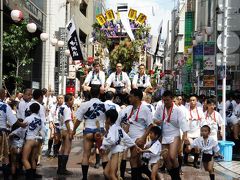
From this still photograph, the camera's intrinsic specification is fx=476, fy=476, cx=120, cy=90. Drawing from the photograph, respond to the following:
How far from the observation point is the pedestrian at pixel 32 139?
9.85m

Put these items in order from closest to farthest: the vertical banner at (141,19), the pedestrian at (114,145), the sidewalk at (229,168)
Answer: the pedestrian at (114,145) → the sidewalk at (229,168) → the vertical banner at (141,19)

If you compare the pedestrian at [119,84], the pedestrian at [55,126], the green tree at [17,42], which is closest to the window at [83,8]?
the green tree at [17,42]

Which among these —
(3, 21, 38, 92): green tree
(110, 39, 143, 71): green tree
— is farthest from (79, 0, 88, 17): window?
(3, 21, 38, 92): green tree

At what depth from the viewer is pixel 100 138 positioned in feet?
Result: 32.6

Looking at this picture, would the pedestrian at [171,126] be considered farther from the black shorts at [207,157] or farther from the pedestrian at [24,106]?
the pedestrian at [24,106]

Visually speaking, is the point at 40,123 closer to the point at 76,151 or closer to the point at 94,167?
the point at 94,167

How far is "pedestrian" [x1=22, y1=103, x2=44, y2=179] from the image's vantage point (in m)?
9.85

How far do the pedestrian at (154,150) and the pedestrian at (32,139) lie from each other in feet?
7.97

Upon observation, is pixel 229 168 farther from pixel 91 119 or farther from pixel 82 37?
pixel 82 37

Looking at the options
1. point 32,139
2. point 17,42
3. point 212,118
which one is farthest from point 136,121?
point 17,42

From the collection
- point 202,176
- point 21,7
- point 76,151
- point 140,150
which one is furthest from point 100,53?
point 140,150

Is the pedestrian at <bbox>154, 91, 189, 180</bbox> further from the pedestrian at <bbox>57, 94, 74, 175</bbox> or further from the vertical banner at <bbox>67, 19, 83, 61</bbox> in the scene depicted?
the vertical banner at <bbox>67, 19, 83, 61</bbox>

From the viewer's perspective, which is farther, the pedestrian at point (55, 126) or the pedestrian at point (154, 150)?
the pedestrian at point (55, 126)

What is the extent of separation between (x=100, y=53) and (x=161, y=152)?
80.4 ft
